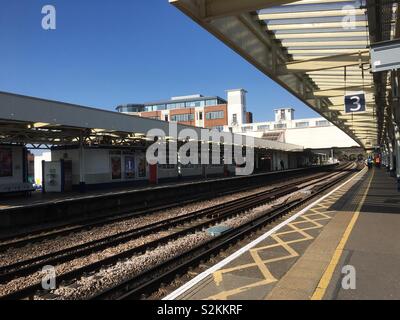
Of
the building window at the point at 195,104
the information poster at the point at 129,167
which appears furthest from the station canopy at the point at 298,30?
the building window at the point at 195,104

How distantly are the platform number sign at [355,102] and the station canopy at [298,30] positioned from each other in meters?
0.85

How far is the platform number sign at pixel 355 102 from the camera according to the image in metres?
13.1

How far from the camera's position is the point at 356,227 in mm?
9586

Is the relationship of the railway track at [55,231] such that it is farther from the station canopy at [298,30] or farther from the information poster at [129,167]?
the information poster at [129,167]

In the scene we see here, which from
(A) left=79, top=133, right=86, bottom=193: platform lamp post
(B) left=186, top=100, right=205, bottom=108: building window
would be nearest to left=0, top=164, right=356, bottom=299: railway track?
(A) left=79, top=133, right=86, bottom=193: platform lamp post

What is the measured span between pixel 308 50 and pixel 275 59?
111 centimetres

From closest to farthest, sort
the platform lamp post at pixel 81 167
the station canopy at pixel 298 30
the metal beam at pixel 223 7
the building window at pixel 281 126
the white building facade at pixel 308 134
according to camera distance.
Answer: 1. the metal beam at pixel 223 7
2. the station canopy at pixel 298 30
3. the platform lamp post at pixel 81 167
4. the white building facade at pixel 308 134
5. the building window at pixel 281 126

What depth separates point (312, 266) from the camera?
6379 millimetres

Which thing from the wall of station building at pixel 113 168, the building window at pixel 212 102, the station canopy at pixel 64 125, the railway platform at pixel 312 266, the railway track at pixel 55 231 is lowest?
the railway track at pixel 55 231

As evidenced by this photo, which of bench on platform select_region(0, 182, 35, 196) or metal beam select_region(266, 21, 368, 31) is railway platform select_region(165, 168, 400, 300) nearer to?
metal beam select_region(266, 21, 368, 31)

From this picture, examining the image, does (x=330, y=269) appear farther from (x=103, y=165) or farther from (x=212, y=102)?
(x=212, y=102)

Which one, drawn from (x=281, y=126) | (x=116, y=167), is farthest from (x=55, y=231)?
(x=281, y=126)
